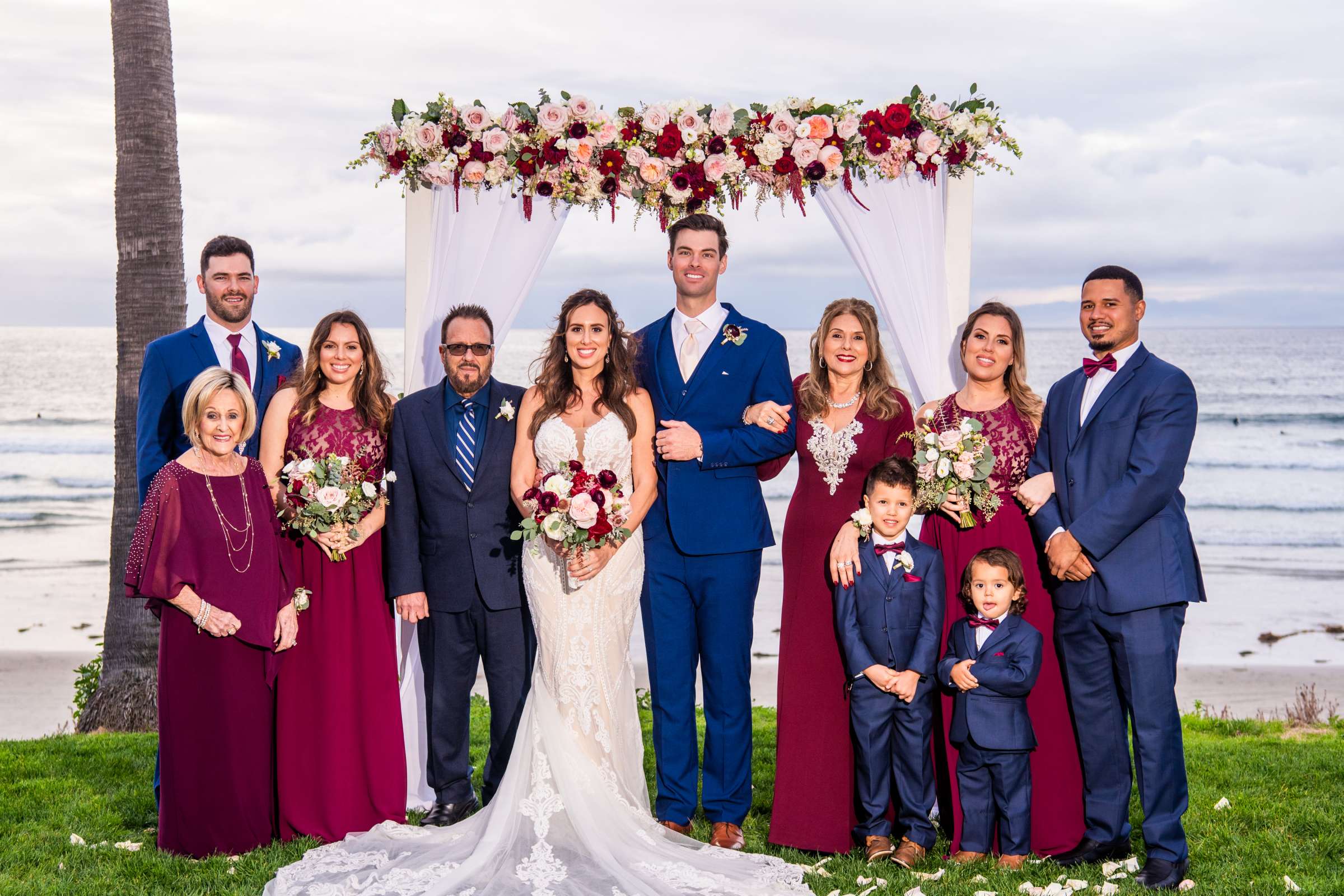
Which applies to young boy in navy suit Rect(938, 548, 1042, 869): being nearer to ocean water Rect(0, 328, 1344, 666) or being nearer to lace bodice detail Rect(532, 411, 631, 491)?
lace bodice detail Rect(532, 411, 631, 491)

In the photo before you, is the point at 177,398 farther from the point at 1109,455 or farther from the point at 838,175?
the point at 1109,455

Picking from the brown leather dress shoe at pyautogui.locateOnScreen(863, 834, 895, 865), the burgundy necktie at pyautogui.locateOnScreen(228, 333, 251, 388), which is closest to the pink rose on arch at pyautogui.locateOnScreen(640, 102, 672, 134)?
the burgundy necktie at pyautogui.locateOnScreen(228, 333, 251, 388)

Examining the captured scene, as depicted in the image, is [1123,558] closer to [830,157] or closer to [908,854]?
[908,854]

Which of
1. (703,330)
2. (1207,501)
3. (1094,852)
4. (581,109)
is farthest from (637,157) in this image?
(1207,501)

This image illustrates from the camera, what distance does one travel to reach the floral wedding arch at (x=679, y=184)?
5.77 m

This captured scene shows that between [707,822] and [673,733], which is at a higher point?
[673,733]

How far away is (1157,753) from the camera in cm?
450

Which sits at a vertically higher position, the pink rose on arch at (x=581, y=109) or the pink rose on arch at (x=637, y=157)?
the pink rose on arch at (x=581, y=109)

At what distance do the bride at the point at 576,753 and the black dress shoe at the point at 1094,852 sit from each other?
116 cm

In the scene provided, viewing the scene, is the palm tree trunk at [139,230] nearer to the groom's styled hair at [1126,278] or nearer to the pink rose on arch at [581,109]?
the pink rose on arch at [581,109]

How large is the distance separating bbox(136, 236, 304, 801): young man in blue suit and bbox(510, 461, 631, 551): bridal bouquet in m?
1.55

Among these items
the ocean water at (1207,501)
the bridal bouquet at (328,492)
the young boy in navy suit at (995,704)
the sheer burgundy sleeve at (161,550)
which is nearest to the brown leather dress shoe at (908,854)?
the young boy in navy suit at (995,704)

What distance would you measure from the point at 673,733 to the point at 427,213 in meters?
3.04

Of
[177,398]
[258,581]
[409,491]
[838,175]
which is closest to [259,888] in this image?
[258,581]
